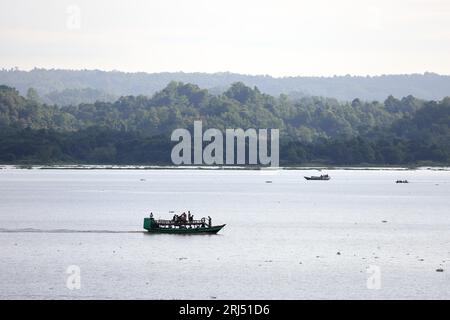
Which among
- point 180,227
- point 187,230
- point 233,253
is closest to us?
point 233,253

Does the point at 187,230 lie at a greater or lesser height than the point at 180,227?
lesser

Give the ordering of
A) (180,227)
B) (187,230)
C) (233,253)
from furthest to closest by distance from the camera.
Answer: (180,227)
(187,230)
(233,253)

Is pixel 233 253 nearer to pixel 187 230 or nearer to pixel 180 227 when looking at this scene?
pixel 187 230

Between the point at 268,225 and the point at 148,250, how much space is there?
31232mm

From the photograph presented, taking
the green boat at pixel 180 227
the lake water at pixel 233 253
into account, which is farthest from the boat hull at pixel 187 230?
the lake water at pixel 233 253

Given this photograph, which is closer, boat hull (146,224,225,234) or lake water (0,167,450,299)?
lake water (0,167,450,299)

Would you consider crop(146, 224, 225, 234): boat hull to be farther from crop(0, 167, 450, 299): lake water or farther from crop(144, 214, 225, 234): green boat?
crop(0, 167, 450, 299): lake water

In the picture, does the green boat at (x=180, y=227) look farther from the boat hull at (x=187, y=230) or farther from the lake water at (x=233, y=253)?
the lake water at (x=233, y=253)

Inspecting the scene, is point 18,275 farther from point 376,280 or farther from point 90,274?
point 376,280

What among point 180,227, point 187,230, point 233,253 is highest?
point 180,227

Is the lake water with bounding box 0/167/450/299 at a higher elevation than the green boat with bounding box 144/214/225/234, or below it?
below

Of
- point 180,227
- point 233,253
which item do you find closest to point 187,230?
point 180,227

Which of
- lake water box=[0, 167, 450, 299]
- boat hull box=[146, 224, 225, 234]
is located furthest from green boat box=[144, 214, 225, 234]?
lake water box=[0, 167, 450, 299]

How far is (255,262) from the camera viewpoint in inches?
2943
